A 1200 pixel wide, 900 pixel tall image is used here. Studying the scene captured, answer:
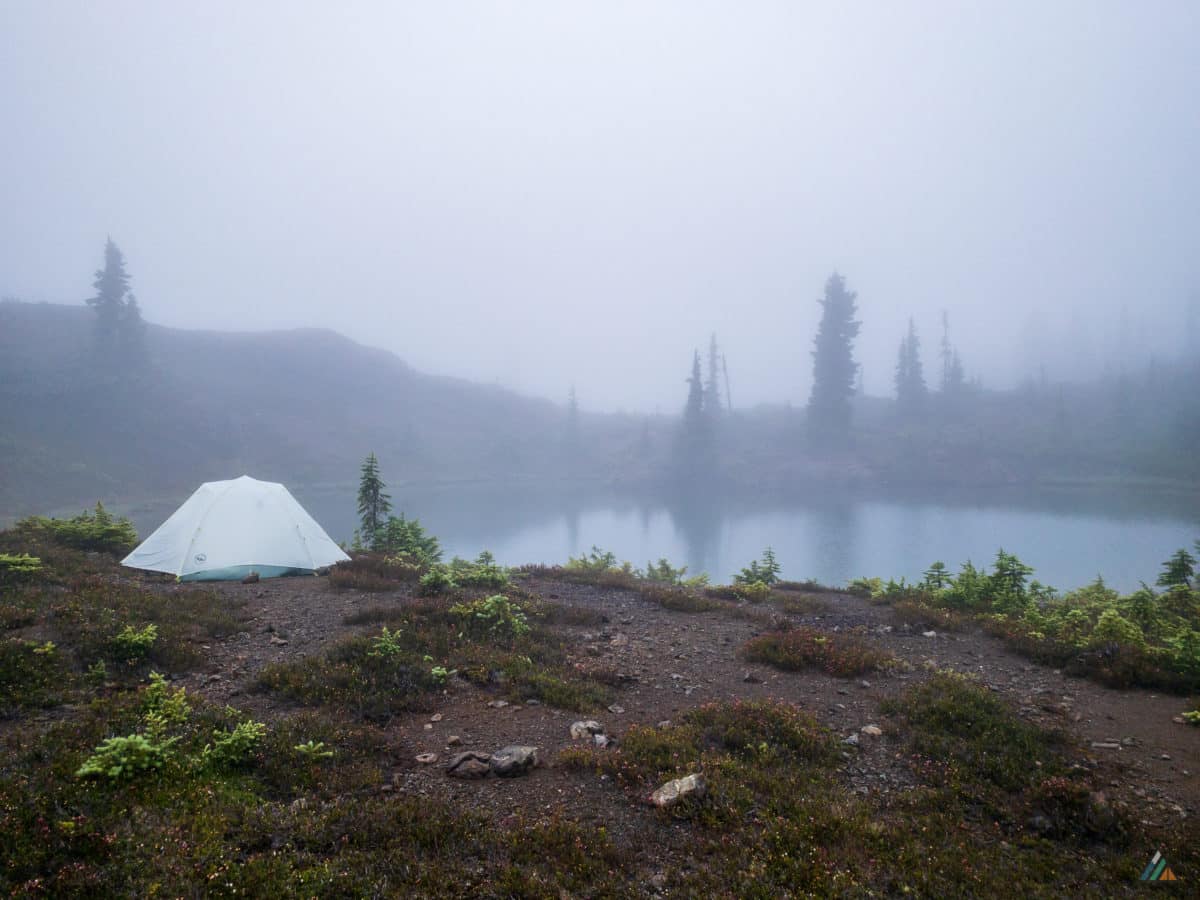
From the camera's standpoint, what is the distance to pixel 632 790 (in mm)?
5449

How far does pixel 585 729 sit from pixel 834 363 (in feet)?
291

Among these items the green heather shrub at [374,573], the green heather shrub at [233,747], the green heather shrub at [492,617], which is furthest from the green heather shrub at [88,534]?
the green heather shrub at [233,747]

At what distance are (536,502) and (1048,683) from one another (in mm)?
56406

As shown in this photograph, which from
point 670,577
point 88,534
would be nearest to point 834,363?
point 670,577

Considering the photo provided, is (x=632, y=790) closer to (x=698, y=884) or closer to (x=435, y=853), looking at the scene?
(x=698, y=884)

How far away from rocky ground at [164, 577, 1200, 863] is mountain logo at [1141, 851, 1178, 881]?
72 centimetres

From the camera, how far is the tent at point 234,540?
551 inches

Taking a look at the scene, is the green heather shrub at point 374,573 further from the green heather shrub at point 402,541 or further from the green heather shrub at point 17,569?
the green heather shrub at point 17,569

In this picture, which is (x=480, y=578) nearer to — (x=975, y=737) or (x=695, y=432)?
(x=975, y=737)

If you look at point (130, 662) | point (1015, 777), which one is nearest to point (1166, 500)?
point (1015, 777)

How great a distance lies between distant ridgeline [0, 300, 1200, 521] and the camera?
2282 inches

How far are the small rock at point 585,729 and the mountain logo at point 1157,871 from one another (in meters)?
4.97

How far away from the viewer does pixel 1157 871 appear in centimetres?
445

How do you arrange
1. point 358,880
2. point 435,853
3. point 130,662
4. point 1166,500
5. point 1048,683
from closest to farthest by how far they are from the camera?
point 358,880 → point 435,853 → point 130,662 → point 1048,683 → point 1166,500
